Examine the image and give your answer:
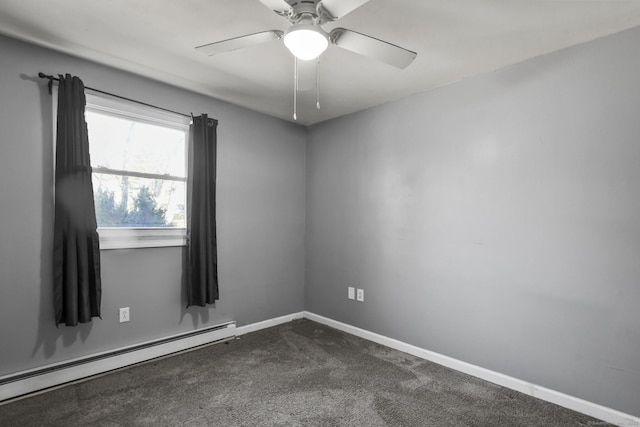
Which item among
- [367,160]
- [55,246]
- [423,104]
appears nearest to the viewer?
[55,246]

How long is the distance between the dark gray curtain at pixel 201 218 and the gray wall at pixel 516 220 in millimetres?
1437

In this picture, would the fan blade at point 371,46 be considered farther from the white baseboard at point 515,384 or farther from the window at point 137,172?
the white baseboard at point 515,384

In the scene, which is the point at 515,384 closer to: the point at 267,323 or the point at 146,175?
the point at 267,323

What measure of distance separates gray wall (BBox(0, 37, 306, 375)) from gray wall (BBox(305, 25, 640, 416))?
857 mm

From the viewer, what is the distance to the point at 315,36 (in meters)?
1.52

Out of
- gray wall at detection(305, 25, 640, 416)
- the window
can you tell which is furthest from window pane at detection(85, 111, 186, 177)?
gray wall at detection(305, 25, 640, 416)

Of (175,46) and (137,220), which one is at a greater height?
(175,46)

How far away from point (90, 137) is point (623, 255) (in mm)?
3756

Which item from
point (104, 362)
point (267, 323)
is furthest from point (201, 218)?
point (267, 323)

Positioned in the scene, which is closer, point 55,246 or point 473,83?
point 55,246

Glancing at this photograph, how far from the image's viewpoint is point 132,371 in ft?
8.40

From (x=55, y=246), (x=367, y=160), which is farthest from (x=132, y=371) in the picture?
(x=367, y=160)

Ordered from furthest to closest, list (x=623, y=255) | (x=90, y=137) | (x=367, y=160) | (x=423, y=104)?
(x=367, y=160), (x=423, y=104), (x=90, y=137), (x=623, y=255)

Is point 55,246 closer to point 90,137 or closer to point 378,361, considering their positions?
point 90,137
